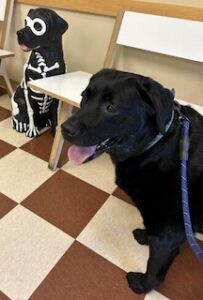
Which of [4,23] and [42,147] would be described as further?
[4,23]

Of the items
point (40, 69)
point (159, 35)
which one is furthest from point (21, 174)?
point (159, 35)

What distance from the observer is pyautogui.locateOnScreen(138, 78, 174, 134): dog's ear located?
0.62m

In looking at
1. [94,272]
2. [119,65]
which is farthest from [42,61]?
[94,272]

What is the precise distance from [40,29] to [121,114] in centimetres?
89

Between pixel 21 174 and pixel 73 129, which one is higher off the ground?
pixel 73 129

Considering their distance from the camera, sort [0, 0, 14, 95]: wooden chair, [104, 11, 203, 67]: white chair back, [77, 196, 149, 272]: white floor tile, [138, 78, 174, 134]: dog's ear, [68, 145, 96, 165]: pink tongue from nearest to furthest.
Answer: [138, 78, 174, 134]: dog's ear → [68, 145, 96, 165]: pink tongue → [77, 196, 149, 272]: white floor tile → [104, 11, 203, 67]: white chair back → [0, 0, 14, 95]: wooden chair

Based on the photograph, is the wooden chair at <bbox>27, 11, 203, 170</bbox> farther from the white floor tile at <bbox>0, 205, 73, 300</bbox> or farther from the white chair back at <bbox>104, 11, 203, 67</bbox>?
the white floor tile at <bbox>0, 205, 73, 300</bbox>

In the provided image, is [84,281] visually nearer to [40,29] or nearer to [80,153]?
[80,153]

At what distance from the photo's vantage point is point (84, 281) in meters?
0.90

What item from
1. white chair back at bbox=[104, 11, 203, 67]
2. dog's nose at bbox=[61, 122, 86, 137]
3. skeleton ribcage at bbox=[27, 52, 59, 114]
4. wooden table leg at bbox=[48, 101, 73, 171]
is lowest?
wooden table leg at bbox=[48, 101, 73, 171]

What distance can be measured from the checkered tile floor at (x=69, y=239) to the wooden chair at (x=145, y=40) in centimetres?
18

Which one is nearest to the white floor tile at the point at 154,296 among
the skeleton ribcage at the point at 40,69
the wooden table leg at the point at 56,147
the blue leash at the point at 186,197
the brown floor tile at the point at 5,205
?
the blue leash at the point at 186,197

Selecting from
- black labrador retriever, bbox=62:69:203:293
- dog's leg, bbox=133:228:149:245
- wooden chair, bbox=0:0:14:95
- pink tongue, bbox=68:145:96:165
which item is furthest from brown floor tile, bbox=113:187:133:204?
wooden chair, bbox=0:0:14:95

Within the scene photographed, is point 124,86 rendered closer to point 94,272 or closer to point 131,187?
point 131,187
